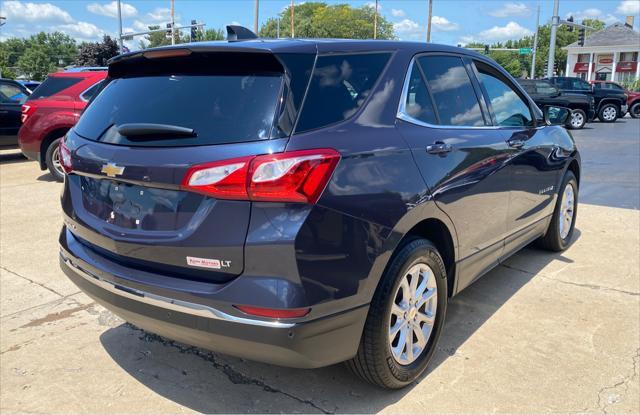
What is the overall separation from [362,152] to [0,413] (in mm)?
2197

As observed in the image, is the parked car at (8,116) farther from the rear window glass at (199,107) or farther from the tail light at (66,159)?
the rear window glass at (199,107)

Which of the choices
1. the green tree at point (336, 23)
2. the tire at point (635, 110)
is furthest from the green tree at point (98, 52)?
the tire at point (635, 110)

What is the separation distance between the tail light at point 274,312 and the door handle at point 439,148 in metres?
1.20

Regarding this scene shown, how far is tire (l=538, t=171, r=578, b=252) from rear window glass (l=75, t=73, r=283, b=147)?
3.54 metres

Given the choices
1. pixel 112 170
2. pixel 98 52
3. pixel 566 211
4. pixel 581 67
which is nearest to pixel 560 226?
pixel 566 211

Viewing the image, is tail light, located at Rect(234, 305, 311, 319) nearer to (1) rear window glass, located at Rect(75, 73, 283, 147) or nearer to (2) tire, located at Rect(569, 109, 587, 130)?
(1) rear window glass, located at Rect(75, 73, 283, 147)

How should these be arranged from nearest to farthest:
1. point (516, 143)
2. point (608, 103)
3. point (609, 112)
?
point (516, 143) → point (608, 103) → point (609, 112)

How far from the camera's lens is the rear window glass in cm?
226

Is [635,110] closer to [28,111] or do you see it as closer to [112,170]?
[28,111]

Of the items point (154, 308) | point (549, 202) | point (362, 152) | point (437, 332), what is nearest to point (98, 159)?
point (154, 308)

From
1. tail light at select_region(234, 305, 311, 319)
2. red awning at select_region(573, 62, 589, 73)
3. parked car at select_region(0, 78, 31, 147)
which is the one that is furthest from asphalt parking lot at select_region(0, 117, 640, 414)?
red awning at select_region(573, 62, 589, 73)

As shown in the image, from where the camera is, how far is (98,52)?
2163 inches

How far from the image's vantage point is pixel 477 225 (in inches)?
133

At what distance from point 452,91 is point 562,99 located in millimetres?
19540
